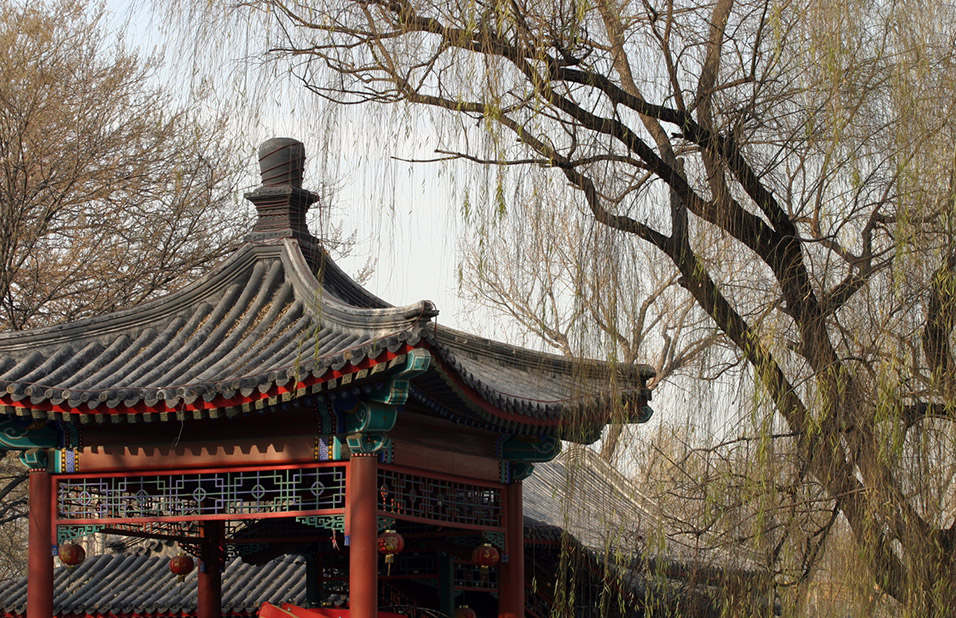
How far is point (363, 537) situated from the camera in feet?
21.7

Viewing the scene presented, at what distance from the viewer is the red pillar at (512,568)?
823cm

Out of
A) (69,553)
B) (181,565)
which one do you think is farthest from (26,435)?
(181,565)

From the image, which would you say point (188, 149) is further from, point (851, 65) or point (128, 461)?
point (851, 65)

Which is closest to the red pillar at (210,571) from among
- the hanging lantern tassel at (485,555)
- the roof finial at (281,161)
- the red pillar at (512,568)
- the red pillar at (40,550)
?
the red pillar at (40,550)

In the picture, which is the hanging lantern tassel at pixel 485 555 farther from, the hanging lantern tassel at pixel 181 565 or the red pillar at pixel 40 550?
the red pillar at pixel 40 550

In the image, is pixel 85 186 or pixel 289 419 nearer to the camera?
pixel 289 419

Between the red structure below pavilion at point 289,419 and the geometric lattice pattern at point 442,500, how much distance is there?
27 millimetres

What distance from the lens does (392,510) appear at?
7.19 metres

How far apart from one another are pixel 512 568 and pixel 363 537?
6.21 ft

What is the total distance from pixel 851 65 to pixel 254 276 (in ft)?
14.5

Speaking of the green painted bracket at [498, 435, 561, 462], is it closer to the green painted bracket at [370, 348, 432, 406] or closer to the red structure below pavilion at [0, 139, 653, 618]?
the red structure below pavilion at [0, 139, 653, 618]

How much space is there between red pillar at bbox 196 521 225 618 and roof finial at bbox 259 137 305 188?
2.67 metres

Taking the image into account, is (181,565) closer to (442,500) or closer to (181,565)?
(181,565)

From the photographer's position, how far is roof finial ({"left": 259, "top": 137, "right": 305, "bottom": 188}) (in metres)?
8.35
